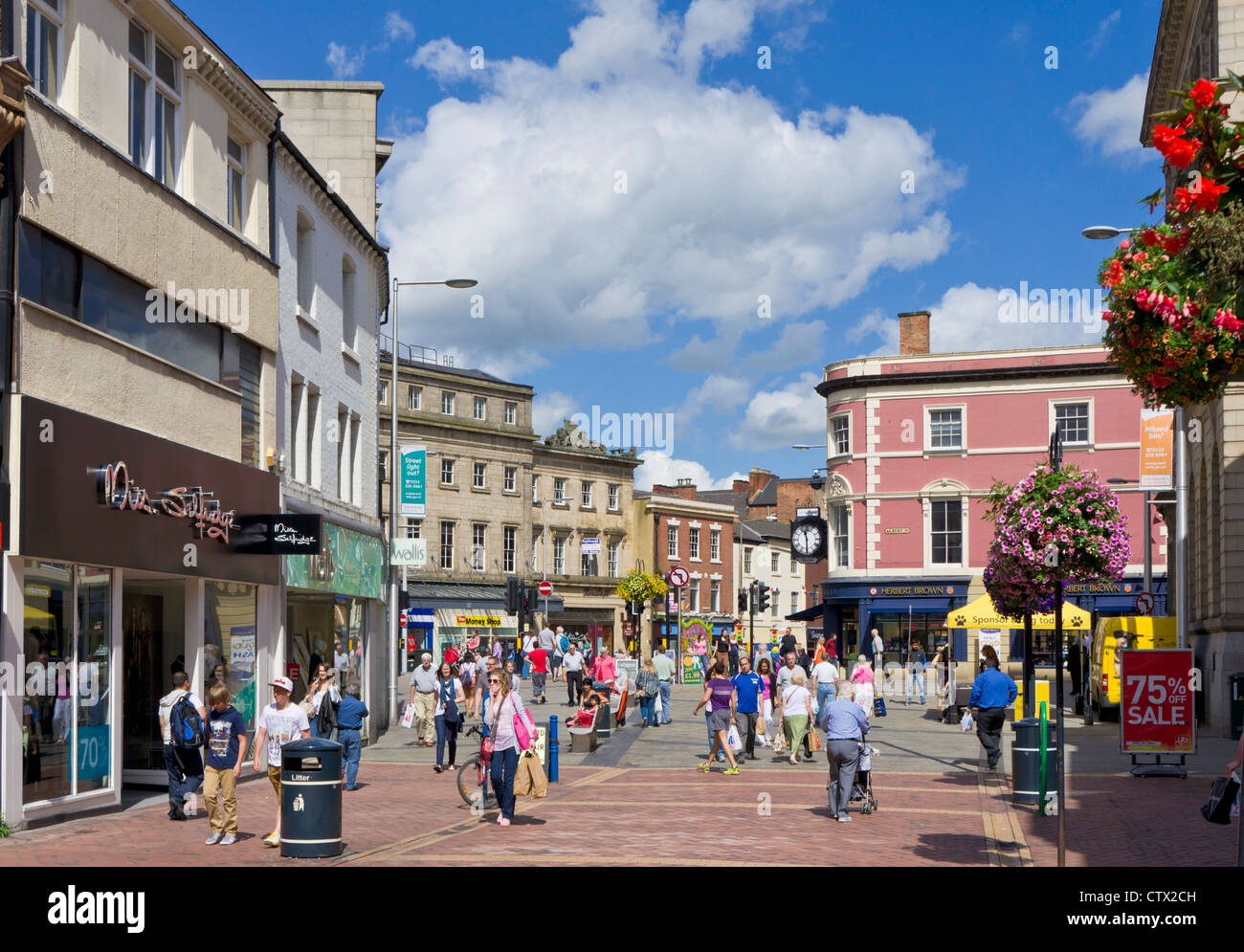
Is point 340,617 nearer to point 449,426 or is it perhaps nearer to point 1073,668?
point 1073,668

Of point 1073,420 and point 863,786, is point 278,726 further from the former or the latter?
point 1073,420

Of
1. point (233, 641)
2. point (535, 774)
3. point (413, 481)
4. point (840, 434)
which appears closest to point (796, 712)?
point (535, 774)

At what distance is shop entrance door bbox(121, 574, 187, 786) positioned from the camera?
1878cm

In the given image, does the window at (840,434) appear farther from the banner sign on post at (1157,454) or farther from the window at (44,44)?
the window at (44,44)

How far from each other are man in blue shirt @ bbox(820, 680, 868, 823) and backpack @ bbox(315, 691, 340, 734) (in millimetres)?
6866

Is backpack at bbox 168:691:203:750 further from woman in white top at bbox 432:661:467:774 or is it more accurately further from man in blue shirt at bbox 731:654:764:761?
man in blue shirt at bbox 731:654:764:761

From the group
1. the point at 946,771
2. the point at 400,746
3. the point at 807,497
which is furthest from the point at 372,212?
the point at 807,497

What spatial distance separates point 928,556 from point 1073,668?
17.7 meters

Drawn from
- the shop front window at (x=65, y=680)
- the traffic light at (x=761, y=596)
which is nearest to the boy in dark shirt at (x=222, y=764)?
the shop front window at (x=65, y=680)

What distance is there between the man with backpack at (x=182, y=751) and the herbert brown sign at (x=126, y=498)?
1.81 meters

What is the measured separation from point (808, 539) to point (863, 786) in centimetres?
4171

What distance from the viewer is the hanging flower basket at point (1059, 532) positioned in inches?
990

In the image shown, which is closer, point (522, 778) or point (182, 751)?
point (522, 778)

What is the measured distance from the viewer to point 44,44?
52.0 feet
